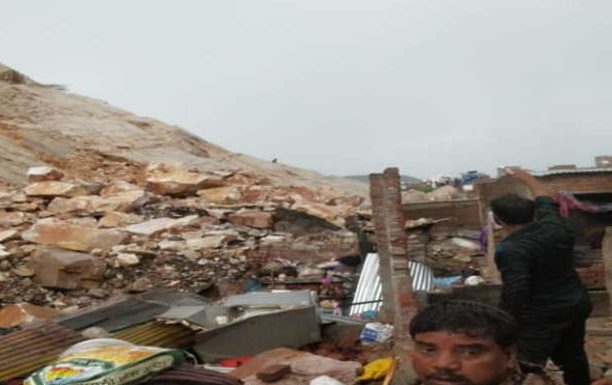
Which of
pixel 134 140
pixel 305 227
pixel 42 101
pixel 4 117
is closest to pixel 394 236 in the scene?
pixel 305 227

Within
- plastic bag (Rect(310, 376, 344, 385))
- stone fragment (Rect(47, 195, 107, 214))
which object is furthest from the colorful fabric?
stone fragment (Rect(47, 195, 107, 214))

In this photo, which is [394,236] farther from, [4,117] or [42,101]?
[42,101]

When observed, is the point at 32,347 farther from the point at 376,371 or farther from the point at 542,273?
the point at 542,273

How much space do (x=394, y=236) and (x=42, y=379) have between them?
2675 mm

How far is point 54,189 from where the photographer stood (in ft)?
40.7

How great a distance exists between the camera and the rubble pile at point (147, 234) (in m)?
8.04

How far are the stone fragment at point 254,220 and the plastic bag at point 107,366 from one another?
7.58m

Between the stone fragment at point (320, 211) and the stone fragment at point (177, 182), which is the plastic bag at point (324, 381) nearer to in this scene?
the stone fragment at point (320, 211)

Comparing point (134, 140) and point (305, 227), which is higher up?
point (134, 140)

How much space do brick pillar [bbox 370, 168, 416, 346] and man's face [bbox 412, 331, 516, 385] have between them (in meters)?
2.59

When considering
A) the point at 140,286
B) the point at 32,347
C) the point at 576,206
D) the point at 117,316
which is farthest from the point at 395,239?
the point at 576,206

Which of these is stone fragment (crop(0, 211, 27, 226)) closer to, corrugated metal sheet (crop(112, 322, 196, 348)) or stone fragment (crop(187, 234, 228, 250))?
stone fragment (crop(187, 234, 228, 250))

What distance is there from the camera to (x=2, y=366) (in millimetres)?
4211

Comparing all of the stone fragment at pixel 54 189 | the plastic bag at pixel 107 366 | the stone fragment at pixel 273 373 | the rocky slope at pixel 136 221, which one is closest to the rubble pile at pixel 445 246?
the rocky slope at pixel 136 221
